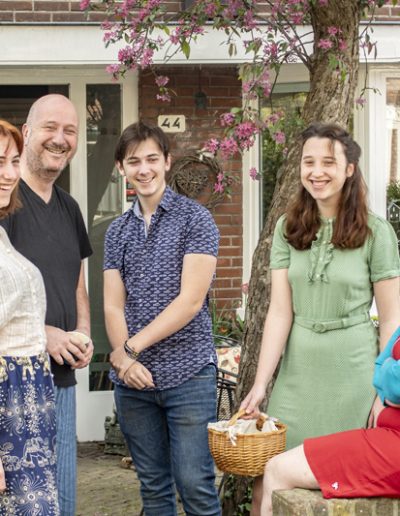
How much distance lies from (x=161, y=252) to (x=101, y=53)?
9.86ft

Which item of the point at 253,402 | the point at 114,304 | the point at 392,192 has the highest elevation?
the point at 392,192

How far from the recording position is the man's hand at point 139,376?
4.33 m

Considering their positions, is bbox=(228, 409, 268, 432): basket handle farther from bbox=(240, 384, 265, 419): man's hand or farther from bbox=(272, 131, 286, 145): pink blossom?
bbox=(272, 131, 286, 145): pink blossom

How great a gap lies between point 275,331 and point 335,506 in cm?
83

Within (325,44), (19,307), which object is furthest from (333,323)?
(325,44)

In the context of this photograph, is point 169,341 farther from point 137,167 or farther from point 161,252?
point 137,167

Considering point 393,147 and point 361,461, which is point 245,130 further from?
point 393,147

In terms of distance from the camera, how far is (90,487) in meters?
6.96

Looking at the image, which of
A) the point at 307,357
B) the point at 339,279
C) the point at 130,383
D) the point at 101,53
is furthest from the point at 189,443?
the point at 101,53

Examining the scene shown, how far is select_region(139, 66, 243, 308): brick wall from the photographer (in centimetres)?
780

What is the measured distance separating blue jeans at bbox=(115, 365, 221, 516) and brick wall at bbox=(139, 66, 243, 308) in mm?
3419

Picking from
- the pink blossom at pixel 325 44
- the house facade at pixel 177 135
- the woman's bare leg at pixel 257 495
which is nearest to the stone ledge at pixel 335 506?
the woman's bare leg at pixel 257 495

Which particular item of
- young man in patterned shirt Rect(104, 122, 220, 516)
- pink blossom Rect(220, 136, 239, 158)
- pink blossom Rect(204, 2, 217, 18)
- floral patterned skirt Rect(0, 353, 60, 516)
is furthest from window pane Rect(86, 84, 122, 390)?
floral patterned skirt Rect(0, 353, 60, 516)

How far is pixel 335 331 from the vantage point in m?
4.17
